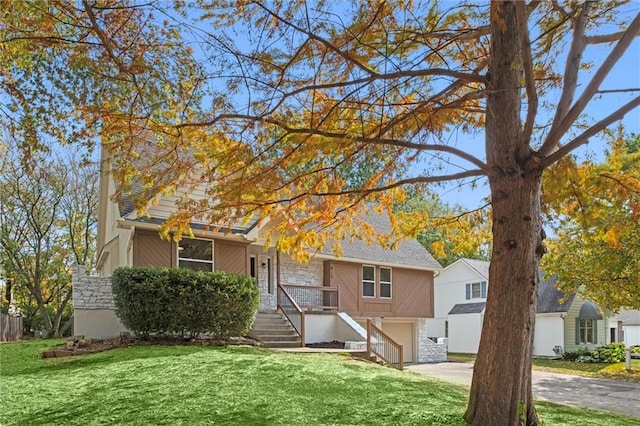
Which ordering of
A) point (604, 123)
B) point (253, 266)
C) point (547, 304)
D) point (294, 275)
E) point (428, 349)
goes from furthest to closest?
point (547, 304), point (428, 349), point (294, 275), point (253, 266), point (604, 123)

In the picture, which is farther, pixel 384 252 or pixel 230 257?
pixel 384 252

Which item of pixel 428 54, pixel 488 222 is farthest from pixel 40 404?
pixel 488 222

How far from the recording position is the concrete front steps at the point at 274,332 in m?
13.9

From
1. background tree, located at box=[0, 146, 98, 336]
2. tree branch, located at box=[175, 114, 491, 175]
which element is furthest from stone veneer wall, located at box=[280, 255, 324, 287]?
background tree, located at box=[0, 146, 98, 336]

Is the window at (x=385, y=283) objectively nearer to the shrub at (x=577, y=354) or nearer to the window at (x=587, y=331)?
the shrub at (x=577, y=354)

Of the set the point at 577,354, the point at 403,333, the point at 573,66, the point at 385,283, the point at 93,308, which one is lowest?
the point at 577,354

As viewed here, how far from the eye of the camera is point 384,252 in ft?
69.4

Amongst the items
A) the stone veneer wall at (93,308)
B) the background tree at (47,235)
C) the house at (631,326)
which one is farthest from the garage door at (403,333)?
the house at (631,326)

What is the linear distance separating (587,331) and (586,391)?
1549cm

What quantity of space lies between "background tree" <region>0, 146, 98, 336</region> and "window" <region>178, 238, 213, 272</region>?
40.0ft

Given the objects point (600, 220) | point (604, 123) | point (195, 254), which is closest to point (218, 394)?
point (604, 123)

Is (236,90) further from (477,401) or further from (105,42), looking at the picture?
(477,401)

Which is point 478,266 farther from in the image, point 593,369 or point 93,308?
point 93,308

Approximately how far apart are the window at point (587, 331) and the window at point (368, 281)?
1304 cm
